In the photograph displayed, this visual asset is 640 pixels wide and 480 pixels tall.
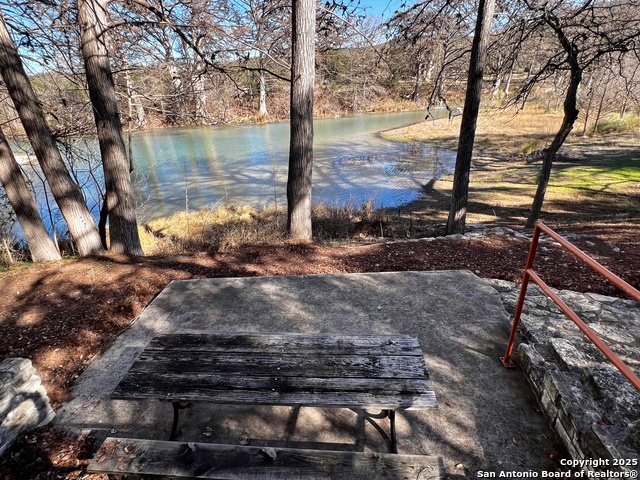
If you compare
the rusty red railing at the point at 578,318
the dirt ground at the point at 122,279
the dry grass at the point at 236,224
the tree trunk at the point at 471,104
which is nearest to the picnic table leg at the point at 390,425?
the rusty red railing at the point at 578,318

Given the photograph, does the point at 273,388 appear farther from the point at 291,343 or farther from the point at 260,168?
the point at 260,168

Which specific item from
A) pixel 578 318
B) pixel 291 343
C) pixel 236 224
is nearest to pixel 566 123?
pixel 578 318

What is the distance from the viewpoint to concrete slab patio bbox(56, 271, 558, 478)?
2.20 m

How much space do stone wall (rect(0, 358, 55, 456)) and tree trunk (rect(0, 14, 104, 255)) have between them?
4.24 m

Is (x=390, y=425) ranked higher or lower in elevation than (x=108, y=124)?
lower

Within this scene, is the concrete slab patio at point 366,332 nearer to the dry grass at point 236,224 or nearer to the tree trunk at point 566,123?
the dry grass at point 236,224

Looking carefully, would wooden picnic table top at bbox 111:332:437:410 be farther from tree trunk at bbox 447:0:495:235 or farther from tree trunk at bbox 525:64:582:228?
tree trunk at bbox 525:64:582:228

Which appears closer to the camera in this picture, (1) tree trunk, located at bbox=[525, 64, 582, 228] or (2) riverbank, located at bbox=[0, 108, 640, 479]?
(2) riverbank, located at bbox=[0, 108, 640, 479]

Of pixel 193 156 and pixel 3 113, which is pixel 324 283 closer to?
pixel 3 113

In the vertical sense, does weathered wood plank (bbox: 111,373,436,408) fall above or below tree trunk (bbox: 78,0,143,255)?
below

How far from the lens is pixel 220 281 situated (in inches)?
173

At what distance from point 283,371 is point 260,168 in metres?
16.2

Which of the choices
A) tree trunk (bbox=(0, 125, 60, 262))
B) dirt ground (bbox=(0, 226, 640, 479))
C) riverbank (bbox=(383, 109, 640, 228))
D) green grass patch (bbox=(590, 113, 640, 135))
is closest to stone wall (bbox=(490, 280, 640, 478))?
dirt ground (bbox=(0, 226, 640, 479))

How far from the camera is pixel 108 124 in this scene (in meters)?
5.66
